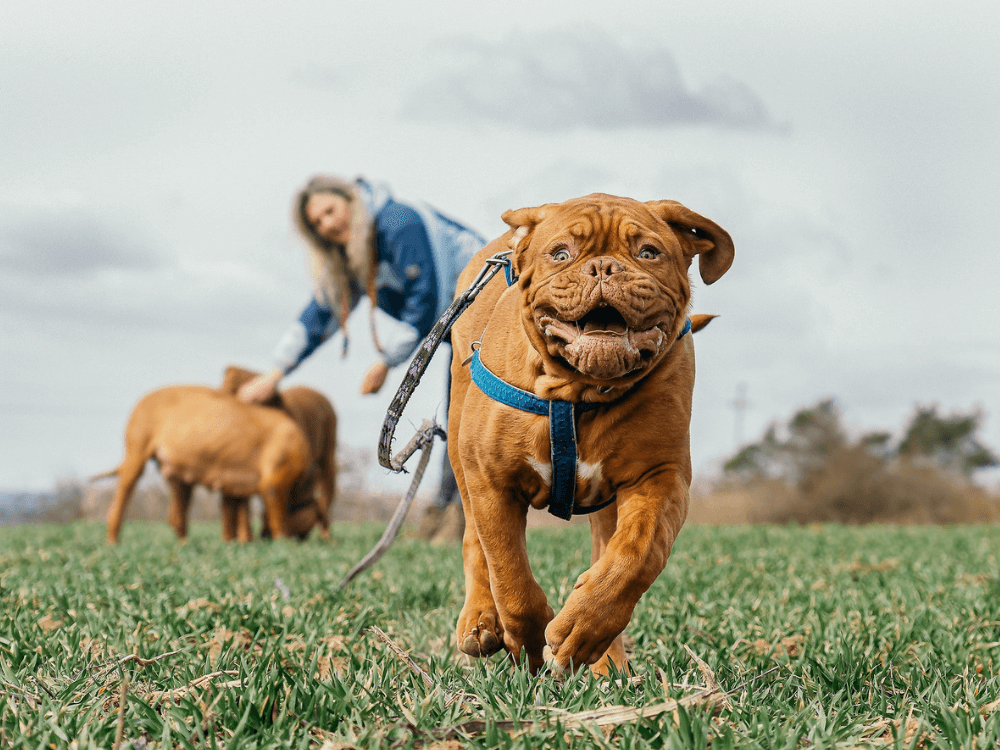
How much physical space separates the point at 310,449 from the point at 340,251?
156 inches

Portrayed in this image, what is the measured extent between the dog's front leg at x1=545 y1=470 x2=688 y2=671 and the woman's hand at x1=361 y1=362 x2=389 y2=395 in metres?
4.02

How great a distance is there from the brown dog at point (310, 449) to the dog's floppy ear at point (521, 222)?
8.08m

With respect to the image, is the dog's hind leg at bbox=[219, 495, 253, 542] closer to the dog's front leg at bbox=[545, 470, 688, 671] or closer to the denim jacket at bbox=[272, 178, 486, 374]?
the denim jacket at bbox=[272, 178, 486, 374]

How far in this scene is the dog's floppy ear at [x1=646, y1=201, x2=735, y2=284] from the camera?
2.38m

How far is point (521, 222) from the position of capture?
8.22 feet

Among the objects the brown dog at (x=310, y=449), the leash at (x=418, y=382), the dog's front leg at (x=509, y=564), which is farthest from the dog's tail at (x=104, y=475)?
the dog's front leg at (x=509, y=564)

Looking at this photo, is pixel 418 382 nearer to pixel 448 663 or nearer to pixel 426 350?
pixel 426 350

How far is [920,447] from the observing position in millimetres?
29531

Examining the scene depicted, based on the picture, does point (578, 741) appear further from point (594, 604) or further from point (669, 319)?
point (669, 319)

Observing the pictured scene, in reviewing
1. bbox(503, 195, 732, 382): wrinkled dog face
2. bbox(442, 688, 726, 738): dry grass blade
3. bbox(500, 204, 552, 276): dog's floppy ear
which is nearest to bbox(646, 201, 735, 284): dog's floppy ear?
bbox(503, 195, 732, 382): wrinkled dog face

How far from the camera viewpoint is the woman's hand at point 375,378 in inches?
243

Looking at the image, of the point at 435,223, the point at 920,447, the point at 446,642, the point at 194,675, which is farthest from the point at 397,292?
the point at 920,447

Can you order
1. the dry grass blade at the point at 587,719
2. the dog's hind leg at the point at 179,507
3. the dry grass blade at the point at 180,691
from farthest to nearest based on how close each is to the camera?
the dog's hind leg at the point at 179,507, the dry grass blade at the point at 180,691, the dry grass blade at the point at 587,719

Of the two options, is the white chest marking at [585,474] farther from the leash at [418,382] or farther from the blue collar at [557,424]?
the leash at [418,382]
